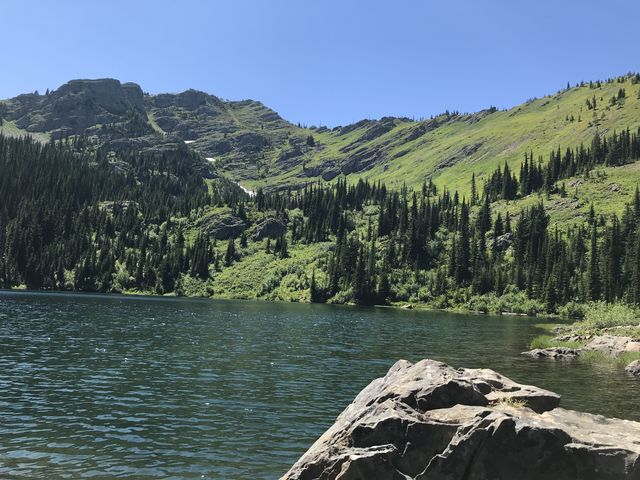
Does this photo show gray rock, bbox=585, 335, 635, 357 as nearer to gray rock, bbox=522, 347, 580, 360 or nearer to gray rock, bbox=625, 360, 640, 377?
gray rock, bbox=522, 347, 580, 360

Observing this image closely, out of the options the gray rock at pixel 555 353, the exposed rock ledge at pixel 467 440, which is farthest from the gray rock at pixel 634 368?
the exposed rock ledge at pixel 467 440

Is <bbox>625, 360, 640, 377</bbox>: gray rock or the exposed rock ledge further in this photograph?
<bbox>625, 360, 640, 377</bbox>: gray rock

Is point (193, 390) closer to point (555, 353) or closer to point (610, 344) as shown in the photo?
point (555, 353)

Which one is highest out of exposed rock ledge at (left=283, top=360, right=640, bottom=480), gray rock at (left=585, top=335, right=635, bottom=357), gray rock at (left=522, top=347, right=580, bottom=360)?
exposed rock ledge at (left=283, top=360, right=640, bottom=480)

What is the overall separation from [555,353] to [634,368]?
10619 mm

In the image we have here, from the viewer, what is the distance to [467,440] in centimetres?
1310

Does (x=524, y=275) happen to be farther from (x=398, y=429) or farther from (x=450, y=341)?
(x=398, y=429)

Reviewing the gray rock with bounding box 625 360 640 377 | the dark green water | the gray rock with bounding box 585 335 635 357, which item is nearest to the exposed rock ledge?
the dark green water

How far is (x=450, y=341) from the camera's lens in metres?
70.3

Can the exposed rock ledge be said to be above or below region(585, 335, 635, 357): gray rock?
above

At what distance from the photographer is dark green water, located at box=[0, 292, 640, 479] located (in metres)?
21.3

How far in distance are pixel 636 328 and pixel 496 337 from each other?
766 inches

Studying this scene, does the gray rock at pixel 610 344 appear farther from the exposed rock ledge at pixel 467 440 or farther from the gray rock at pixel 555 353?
the exposed rock ledge at pixel 467 440

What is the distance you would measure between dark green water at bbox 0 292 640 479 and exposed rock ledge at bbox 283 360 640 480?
7.06 metres
